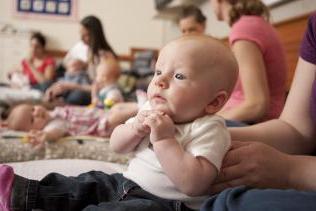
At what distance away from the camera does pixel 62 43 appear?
15.4 feet

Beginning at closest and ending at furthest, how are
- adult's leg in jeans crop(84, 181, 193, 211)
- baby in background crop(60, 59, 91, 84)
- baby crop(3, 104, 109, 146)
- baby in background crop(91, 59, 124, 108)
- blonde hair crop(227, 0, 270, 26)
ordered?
adult's leg in jeans crop(84, 181, 193, 211), blonde hair crop(227, 0, 270, 26), baby crop(3, 104, 109, 146), baby in background crop(91, 59, 124, 108), baby in background crop(60, 59, 91, 84)

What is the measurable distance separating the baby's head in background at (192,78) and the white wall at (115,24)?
4.20m

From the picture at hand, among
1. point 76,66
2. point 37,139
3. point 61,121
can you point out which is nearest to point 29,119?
point 61,121

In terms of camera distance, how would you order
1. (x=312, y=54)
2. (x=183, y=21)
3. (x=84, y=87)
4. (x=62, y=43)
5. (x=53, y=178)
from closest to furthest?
(x=53, y=178) → (x=312, y=54) → (x=183, y=21) → (x=84, y=87) → (x=62, y=43)

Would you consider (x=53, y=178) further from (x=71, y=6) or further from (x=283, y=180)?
(x=71, y=6)

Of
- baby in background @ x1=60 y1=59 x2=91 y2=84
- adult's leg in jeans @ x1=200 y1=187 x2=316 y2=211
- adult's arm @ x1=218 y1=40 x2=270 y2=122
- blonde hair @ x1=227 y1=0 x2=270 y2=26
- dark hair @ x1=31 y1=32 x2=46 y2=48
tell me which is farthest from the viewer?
dark hair @ x1=31 y1=32 x2=46 y2=48

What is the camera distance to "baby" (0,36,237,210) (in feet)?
2.10

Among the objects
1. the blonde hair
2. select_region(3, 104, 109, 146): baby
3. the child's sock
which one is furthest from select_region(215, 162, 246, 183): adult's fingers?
select_region(3, 104, 109, 146): baby

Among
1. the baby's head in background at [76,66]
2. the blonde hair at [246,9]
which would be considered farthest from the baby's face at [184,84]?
the baby's head in background at [76,66]

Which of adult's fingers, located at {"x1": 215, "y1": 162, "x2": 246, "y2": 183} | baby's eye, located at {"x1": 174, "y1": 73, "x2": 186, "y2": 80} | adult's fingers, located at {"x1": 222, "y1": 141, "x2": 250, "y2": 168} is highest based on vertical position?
baby's eye, located at {"x1": 174, "y1": 73, "x2": 186, "y2": 80}

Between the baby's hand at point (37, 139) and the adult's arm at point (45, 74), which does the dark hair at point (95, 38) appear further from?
the baby's hand at point (37, 139)

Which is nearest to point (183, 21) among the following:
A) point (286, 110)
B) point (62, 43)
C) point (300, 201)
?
point (286, 110)

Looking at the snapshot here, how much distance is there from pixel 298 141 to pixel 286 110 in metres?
0.09

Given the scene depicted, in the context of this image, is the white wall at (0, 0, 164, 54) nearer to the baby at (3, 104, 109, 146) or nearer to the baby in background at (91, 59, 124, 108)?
the baby in background at (91, 59, 124, 108)
